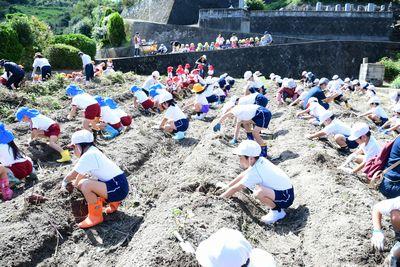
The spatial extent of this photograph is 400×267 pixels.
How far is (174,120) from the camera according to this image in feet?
31.2

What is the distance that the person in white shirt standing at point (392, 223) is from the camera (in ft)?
13.9

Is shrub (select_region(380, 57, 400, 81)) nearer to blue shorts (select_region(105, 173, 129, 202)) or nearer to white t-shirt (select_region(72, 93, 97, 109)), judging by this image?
white t-shirt (select_region(72, 93, 97, 109))

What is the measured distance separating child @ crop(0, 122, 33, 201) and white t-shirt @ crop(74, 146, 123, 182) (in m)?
1.66

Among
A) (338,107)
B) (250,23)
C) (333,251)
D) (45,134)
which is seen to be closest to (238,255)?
(333,251)

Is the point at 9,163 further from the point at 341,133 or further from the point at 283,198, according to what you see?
the point at 341,133

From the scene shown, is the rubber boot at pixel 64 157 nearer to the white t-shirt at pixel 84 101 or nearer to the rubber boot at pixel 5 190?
the white t-shirt at pixel 84 101

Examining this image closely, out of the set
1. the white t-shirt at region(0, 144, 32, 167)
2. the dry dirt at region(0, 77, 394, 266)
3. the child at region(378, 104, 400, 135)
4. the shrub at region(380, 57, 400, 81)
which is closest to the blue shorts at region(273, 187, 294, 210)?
the dry dirt at region(0, 77, 394, 266)

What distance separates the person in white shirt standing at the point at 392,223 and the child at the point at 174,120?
550 centimetres

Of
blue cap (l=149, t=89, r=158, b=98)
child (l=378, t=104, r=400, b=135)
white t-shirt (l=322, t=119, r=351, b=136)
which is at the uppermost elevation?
white t-shirt (l=322, t=119, r=351, b=136)

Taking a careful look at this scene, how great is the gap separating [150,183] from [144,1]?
1386 inches

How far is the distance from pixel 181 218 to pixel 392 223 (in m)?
2.33

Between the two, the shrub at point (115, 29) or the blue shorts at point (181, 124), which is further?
the shrub at point (115, 29)

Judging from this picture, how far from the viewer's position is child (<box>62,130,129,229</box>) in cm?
525

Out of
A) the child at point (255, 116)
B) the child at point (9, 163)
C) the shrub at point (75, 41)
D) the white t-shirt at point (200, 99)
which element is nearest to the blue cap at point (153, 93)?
the white t-shirt at point (200, 99)
